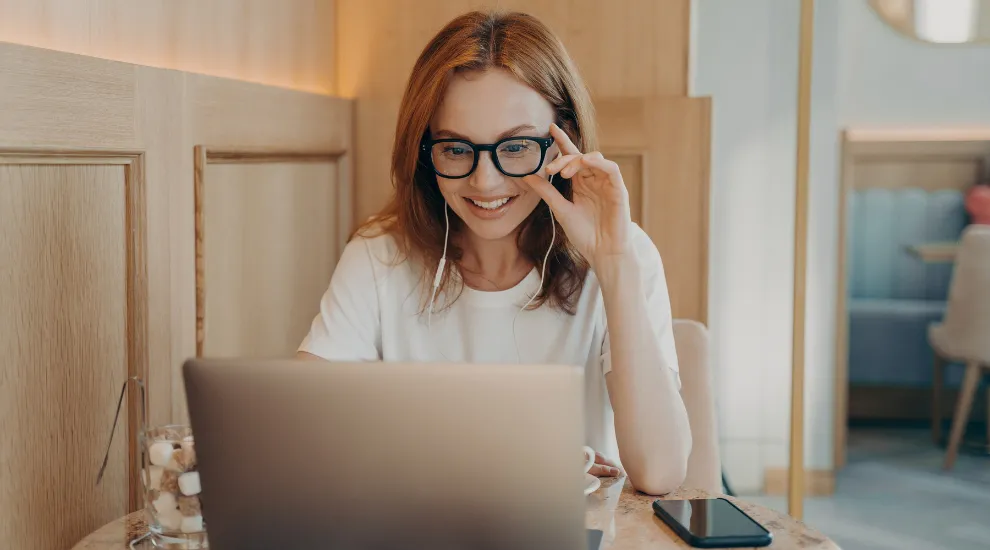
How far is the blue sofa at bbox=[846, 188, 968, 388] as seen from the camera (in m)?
2.43

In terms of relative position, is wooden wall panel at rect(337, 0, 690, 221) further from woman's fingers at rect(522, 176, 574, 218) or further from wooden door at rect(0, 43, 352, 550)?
woman's fingers at rect(522, 176, 574, 218)

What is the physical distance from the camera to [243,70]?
1.88 m

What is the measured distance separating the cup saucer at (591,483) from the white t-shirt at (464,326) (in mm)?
339

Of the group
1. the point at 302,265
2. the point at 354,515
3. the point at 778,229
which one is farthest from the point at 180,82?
the point at 778,229

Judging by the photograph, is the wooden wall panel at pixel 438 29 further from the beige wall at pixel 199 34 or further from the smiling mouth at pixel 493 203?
the smiling mouth at pixel 493 203

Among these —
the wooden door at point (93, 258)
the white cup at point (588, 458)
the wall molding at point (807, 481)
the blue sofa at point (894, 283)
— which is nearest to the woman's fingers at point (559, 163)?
the white cup at point (588, 458)

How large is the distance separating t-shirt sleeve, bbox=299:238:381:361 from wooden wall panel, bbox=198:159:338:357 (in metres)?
0.22

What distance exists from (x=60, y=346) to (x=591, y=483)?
2.33 feet

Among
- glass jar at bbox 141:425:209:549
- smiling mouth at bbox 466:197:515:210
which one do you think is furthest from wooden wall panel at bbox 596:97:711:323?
glass jar at bbox 141:425:209:549

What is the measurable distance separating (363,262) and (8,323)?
1.92ft

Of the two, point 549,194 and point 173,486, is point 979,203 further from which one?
point 173,486

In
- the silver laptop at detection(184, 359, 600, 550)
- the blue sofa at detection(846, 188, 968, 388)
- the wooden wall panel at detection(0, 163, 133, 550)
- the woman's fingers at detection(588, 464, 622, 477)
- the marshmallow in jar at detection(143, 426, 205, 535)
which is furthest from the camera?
the blue sofa at detection(846, 188, 968, 388)

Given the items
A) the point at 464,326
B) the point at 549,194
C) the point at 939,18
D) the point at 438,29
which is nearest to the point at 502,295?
the point at 464,326

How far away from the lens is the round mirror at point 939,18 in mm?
2330
